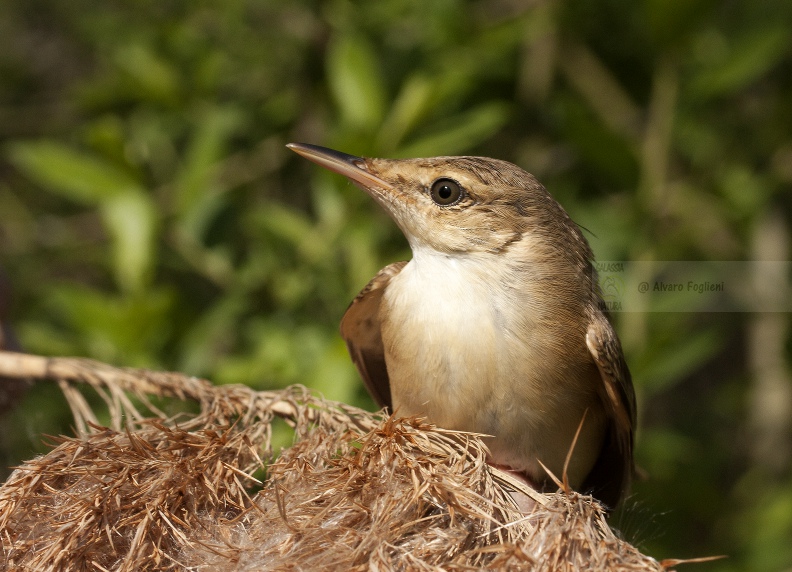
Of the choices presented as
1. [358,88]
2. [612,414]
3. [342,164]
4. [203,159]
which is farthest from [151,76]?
[612,414]

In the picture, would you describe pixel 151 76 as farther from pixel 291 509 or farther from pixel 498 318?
pixel 291 509

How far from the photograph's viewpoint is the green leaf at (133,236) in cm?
385

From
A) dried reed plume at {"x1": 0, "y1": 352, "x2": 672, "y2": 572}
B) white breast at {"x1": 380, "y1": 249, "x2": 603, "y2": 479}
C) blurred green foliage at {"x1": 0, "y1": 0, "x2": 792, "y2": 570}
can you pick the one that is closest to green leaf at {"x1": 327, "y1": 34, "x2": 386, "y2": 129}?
blurred green foliage at {"x1": 0, "y1": 0, "x2": 792, "y2": 570}

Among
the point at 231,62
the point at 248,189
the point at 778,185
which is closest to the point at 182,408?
the point at 248,189

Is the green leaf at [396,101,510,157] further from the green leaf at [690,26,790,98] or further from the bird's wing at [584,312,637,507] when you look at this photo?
the bird's wing at [584,312,637,507]

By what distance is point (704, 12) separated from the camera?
3.98 m

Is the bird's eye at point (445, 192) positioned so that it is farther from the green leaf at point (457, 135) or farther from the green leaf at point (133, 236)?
the green leaf at point (133, 236)

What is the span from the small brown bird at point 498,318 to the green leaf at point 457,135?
3.01 feet

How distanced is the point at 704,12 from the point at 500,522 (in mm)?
2958

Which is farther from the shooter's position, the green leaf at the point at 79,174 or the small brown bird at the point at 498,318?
the green leaf at the point at 79,174

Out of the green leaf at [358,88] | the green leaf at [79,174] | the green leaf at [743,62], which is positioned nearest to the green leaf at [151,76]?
the green leaf at [79,174]

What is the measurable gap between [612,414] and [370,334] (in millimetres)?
938

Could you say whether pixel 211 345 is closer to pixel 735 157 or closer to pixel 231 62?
pixel 231 62

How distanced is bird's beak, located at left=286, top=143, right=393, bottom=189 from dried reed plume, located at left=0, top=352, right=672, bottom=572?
0.90 meters
